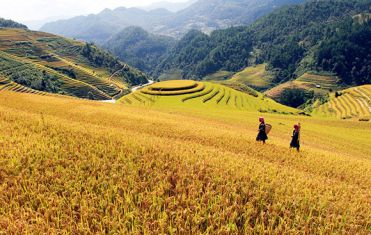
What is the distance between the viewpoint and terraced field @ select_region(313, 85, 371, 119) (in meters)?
112

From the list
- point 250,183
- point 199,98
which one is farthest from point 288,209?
point 199,98

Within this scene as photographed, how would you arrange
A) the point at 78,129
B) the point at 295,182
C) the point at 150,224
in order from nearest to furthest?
the point at 150,224
the point at 295,182
the point at 78,129

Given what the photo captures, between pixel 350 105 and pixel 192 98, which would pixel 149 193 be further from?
pixel 350 105

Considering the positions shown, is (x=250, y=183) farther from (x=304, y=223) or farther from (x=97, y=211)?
(x=97, y=211)

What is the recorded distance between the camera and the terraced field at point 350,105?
112 m

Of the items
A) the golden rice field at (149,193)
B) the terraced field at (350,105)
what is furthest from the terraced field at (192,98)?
the golden rice field at (149,193)

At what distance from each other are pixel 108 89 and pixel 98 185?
197 m

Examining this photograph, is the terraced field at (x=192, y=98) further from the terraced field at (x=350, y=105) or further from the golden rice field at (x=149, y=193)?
the golden rice field at (x=149, y=193)

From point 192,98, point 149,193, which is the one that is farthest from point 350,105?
point 149,193

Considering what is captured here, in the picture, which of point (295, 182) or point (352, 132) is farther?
point (352, 132)

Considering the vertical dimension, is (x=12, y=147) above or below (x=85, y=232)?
→ above

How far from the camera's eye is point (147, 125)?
2595cm

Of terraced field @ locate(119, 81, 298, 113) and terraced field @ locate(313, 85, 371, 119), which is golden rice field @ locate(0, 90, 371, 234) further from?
terraced field @ locate(313, 85, 371, 119)

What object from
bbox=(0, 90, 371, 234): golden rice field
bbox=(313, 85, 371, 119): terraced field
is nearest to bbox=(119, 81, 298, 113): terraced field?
bbox=(313, 85, 371, 119): terraced field
